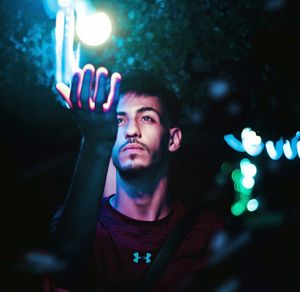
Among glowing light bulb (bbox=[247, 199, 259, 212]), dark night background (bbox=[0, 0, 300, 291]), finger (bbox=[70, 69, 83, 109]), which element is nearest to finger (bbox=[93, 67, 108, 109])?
finger (bbox=[70, 69, 83, 109])

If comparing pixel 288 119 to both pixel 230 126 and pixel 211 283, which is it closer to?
pixel 230 126

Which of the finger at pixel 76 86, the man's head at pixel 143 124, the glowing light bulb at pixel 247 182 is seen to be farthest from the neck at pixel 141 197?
the glowing light bulb at pixel 247 182

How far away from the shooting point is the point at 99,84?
8.71ft

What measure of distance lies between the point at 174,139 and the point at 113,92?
1562 millimetres

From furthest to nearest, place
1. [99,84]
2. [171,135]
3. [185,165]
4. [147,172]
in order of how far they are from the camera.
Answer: [185,165]
[171,135]
[147,172]
[99,84]

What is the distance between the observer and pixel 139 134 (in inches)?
143

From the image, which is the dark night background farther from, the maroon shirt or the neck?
the maroon shirt

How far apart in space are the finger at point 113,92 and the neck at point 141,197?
107 cm

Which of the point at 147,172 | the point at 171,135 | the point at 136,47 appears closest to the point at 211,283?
the point at 147,172

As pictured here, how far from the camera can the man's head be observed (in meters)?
3.59

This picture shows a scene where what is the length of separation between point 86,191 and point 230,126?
4726 mm

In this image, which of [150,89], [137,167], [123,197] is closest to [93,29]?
[150,89]

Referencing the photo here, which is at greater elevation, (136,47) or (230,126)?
(136,47)

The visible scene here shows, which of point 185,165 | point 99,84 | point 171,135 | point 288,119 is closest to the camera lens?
point 99,84
